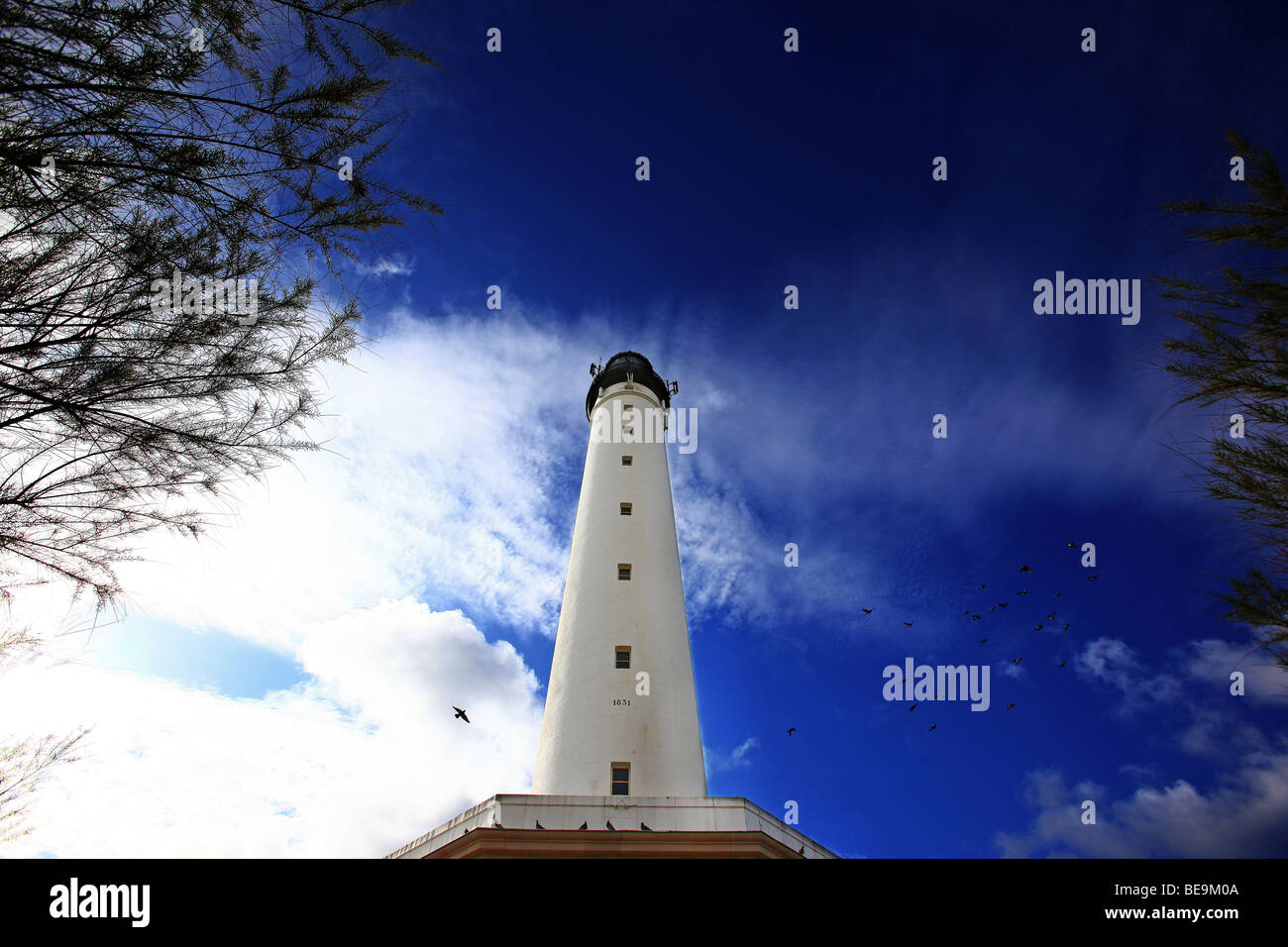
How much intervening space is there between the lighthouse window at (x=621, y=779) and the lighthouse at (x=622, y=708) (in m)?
0.02

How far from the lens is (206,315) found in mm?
5746

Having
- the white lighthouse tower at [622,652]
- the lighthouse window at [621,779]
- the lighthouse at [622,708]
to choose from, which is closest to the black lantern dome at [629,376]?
the lighthouse at [622,708]

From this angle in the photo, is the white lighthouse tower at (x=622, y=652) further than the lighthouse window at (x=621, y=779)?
Yes

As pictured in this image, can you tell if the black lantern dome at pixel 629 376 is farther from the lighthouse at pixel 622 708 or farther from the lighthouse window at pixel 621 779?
the lighthouse window at pixel 621 779

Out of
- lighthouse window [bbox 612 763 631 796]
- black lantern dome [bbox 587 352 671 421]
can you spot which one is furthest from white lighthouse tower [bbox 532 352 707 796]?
black lantern dome [bbox 587 352 671 421]

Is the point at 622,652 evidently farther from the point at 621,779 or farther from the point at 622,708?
the point at 621,779

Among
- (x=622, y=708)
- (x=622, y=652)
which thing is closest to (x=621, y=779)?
(x=622, y=708)

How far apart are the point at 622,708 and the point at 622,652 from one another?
170 cm

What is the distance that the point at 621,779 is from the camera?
49.4 ft

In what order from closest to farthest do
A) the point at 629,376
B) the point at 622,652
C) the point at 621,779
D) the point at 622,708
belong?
the point at 621,779 → the point at 622,708 → the point at 622,652 → the point at 629,376

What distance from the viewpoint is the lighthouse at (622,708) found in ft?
37.9

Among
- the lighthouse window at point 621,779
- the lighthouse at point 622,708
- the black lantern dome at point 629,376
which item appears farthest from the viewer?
the black lantern dome at point 629,376
